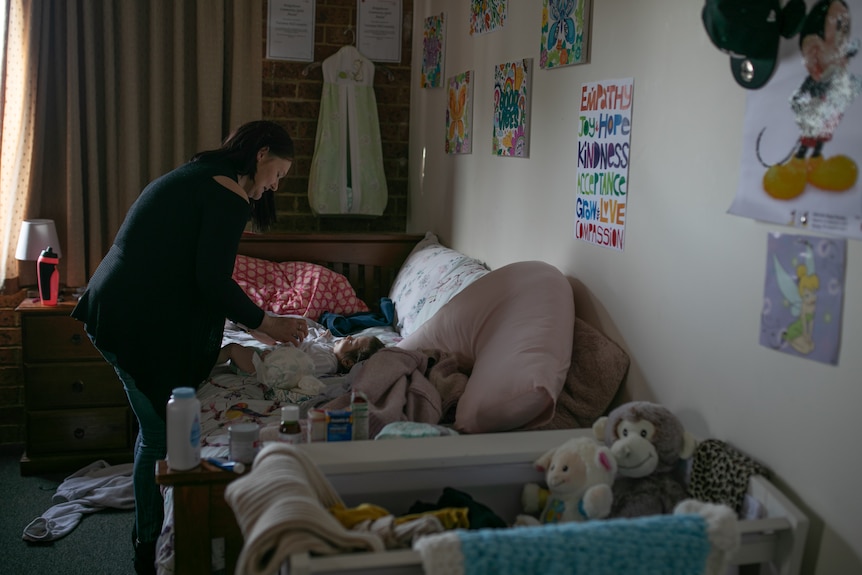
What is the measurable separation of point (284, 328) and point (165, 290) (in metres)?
0.37

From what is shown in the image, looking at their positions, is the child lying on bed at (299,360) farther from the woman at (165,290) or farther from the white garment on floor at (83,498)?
the white garment on floor at (83,498)

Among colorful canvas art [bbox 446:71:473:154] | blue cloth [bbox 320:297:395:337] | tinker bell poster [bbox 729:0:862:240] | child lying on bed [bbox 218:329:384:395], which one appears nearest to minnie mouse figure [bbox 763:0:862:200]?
tinker bell poster [bbox 729:0:862:240]

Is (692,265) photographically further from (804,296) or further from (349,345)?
(349,345)

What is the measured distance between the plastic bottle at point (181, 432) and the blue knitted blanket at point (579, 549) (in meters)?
0.64

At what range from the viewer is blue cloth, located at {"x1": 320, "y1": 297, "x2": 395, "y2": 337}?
3322 millimetres

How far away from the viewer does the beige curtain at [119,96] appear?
11.6ft

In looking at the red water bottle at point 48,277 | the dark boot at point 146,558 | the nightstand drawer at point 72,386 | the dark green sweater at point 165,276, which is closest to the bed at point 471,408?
the dark green sweater at point 165,276

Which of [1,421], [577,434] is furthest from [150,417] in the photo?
[1,421]

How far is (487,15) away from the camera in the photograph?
10.1 ft

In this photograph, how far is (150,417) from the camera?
2.32m

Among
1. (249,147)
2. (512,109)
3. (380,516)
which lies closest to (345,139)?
(512,109)

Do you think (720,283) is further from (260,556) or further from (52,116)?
(52,116)

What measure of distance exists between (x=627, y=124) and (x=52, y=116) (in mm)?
2606

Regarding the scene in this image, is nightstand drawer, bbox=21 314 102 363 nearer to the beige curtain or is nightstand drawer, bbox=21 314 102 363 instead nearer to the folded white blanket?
the beige curtain
